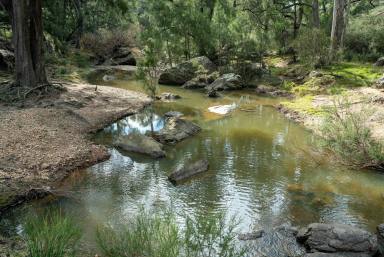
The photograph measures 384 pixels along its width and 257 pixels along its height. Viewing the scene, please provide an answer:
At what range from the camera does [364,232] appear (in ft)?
25.6

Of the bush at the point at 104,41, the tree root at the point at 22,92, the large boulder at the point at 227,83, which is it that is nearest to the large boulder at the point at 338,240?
the tree root at the point at 22,92

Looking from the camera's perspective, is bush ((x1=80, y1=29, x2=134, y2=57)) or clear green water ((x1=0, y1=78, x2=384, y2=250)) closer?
clear green water ((x1=0, y1=78, x2=384, y2=250))

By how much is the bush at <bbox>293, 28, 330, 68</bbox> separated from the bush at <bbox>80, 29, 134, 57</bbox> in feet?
59.7

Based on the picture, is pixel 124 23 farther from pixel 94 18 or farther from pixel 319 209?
pixel 319 209

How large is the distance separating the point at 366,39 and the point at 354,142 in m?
21.5

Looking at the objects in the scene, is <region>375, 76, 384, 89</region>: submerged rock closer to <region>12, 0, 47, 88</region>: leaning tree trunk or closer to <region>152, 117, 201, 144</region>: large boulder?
<region>152, 117, 201, 144</region>: large boulder

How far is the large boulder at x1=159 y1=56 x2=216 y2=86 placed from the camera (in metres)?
26.7

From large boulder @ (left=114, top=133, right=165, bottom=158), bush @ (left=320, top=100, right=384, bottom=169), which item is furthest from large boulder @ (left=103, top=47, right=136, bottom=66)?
bush @ (left=320, top=100, right=384, bottom=169)

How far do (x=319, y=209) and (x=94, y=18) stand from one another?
37051 mm

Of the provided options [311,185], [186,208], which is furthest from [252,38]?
[186,208]

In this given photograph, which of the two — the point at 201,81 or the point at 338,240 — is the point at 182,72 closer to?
the point at 201,81

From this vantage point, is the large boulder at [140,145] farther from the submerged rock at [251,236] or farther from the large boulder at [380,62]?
the large boulder at [380,62]

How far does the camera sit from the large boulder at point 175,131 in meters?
14.4

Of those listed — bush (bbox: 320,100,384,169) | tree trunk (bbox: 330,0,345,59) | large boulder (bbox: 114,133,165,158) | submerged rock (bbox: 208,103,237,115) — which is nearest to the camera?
bush (bbox: 320,100,384,169)
